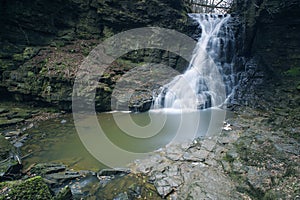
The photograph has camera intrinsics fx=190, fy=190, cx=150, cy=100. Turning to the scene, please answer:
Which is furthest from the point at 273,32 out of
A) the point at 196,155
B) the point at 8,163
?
the point at 8,163

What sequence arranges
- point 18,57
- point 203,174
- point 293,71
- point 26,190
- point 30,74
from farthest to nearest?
point 293,71, point 18,57, point 30,74, point 203,174, point 26,190

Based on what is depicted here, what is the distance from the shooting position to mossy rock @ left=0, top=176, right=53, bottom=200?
109 inches

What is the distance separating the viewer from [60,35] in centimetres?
1011

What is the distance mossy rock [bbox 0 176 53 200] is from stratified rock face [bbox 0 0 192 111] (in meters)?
5.74

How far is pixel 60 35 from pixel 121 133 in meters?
6.92

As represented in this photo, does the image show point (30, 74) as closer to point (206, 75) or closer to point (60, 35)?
point (60, 35)

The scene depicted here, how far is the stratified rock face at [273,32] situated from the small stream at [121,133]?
500 centimetres

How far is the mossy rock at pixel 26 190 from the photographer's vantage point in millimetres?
2779

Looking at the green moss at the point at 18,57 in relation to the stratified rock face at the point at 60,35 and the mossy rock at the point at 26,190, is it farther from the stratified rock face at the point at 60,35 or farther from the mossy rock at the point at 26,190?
the mossy rock at the point at 26,190

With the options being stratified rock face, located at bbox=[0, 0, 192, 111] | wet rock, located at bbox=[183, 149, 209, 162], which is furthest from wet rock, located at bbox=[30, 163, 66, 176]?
stratified rock face, located at bbox=[0, 0, 192, 111]

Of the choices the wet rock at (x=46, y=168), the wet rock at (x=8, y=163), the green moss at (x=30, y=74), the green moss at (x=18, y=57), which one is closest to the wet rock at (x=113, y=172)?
the wet rock at (x=46, y=168)

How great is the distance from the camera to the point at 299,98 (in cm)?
847

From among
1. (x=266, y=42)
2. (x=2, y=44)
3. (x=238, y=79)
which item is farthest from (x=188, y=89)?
(x=2, y=44)

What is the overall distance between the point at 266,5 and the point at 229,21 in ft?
7.69
